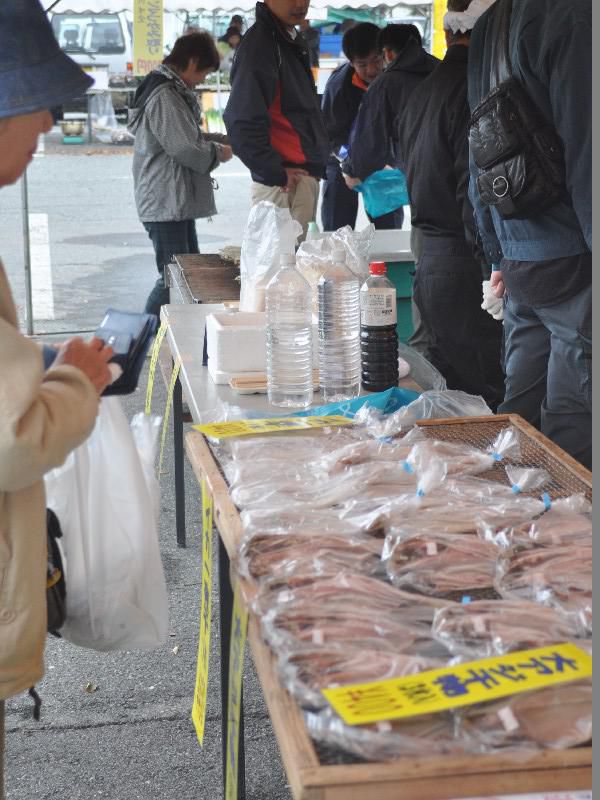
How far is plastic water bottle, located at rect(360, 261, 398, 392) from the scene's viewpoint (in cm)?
268

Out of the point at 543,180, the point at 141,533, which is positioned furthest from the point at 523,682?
the point at 543,180

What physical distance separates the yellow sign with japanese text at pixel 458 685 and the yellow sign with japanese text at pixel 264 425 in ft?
3.37

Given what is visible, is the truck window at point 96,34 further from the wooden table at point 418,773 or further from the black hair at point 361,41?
the wooden table at point 418,773

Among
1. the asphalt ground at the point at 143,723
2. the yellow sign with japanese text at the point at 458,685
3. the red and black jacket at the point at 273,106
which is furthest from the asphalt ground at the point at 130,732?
the red and black jacket at the point at 273,106

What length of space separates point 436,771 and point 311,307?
6.37ft

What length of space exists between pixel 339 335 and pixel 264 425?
517mm

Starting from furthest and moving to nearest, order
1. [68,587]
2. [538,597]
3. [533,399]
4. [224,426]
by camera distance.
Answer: [533,399] < [224,426] < [68,587] < [538,597]

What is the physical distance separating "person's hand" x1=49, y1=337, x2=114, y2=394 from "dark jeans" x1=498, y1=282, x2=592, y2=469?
1496 millimetres

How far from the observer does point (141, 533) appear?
197cm

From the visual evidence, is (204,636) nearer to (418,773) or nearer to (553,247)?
(418,773)

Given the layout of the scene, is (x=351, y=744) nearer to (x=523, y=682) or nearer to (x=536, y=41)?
(x=523, y=682)

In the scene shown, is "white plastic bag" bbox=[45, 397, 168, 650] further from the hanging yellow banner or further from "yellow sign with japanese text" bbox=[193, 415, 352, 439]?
the hanging yellow banner

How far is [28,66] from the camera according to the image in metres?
1.58

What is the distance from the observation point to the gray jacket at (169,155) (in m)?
6.21
